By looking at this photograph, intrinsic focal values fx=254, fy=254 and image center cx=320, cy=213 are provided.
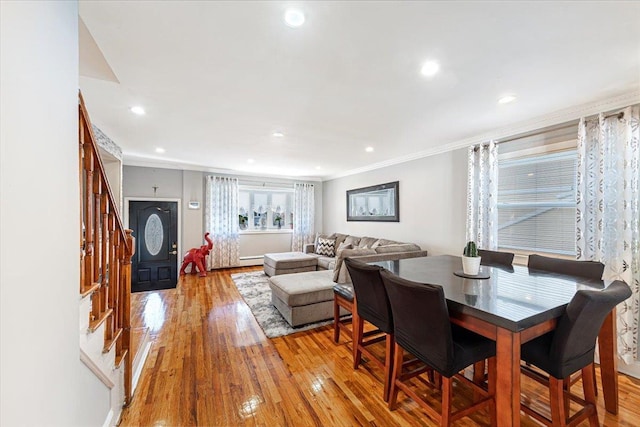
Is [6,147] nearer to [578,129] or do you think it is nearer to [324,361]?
[324,361]

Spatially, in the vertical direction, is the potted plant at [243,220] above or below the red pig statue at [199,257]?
above

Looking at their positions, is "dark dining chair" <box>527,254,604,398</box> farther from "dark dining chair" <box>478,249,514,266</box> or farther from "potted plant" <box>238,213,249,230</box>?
"potted plant" <box>238,213,249,230</box>

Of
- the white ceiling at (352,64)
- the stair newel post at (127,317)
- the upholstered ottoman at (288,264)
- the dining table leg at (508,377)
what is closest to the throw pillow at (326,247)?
the upholstered ottoman at (288,264)

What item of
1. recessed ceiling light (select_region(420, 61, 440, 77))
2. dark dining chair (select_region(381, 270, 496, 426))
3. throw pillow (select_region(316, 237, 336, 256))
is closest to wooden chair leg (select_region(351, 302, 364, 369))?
dark dining chair (select_region(381, 270, 496, 426))

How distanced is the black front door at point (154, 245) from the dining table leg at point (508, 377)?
215 inches

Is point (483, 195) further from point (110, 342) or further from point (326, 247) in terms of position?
point (110, 342)

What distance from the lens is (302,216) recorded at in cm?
731

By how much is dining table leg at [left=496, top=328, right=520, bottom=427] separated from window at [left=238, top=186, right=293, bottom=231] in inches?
245

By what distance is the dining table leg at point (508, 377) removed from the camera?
125cm

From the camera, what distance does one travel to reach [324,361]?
248 cm

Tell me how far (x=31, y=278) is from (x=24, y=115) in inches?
20.7

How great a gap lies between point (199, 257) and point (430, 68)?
560 cm

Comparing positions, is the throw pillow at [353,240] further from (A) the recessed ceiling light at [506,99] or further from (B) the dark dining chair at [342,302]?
(A) the recessed ceiling light at [506,99]

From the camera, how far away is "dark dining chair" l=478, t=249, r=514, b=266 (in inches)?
101
